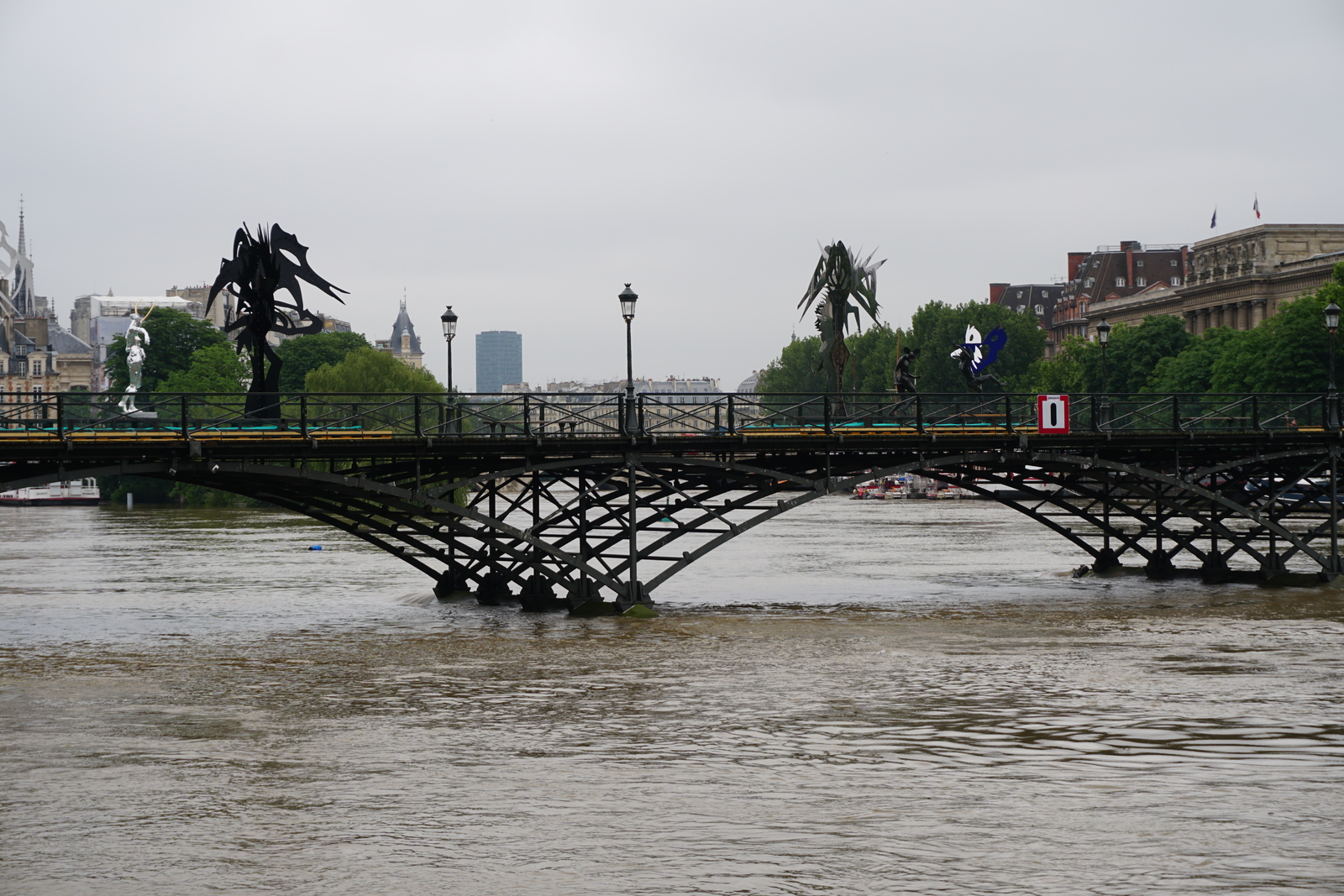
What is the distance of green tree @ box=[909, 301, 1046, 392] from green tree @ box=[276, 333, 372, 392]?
2089 inches

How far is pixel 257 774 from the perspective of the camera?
71.5 feet

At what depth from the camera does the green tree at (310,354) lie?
14838 cm

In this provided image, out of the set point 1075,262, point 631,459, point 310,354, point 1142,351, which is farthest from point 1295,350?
point 1075,262

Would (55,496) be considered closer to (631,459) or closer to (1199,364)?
(1199,364)

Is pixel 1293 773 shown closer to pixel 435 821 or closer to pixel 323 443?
pixel 435 821

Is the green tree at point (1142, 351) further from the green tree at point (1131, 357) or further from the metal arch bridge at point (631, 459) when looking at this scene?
the metal arch bridge at point (631, 459)

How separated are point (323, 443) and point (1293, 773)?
75.9 feet

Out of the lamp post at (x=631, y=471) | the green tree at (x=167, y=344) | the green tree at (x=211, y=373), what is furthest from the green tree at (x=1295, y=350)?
the green tree at (x=167, y=344)

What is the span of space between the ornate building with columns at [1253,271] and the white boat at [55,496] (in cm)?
10180

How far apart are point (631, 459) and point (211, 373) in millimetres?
98275

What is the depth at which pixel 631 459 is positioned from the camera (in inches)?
1539

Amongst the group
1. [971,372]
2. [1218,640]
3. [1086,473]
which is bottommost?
[1218,640]

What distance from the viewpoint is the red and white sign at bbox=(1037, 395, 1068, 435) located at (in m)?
42.1

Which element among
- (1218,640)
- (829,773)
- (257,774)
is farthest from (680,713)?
(1218,640)
